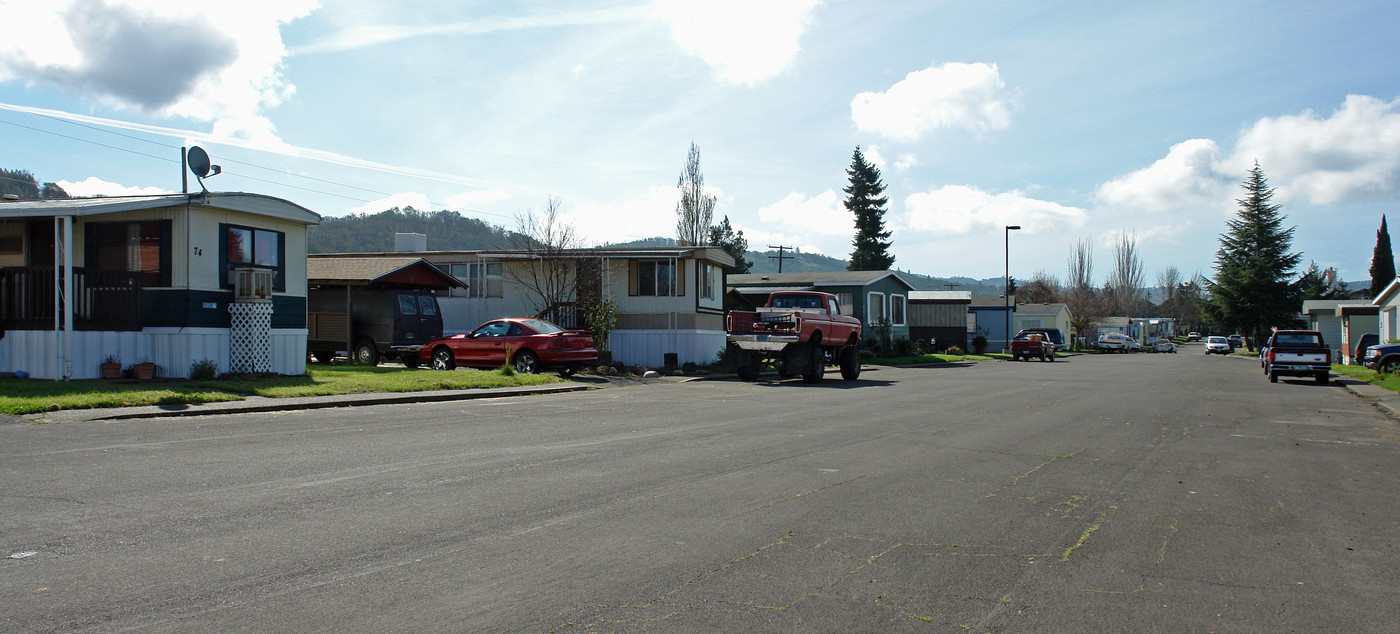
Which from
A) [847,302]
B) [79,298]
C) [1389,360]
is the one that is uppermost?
[847,302]

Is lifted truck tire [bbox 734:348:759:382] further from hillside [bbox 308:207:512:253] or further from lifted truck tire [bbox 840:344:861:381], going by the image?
hillside [bbox 308:207:512:253]

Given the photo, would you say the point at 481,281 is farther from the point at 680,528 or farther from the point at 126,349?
the point at 680,528

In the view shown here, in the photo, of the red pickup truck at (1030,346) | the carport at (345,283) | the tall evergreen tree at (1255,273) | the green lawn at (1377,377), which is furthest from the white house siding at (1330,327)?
the carport at (345,283)

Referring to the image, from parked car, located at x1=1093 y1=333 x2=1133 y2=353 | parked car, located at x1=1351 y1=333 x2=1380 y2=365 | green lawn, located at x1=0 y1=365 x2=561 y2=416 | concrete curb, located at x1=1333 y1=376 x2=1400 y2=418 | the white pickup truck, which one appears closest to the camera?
green lawn, located at x1=0 y1=365 x2=561 y2=416

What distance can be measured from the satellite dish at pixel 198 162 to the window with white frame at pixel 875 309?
30.3m

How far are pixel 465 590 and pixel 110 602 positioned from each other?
66.9 inches

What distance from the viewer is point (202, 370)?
16062 millimetres

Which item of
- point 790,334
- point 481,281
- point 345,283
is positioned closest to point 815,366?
point 790,334

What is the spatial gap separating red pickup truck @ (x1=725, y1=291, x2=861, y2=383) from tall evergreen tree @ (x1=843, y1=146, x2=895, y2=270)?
5027 centimetres

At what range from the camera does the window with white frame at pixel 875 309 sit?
1652 inches

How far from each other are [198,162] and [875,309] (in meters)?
31.9

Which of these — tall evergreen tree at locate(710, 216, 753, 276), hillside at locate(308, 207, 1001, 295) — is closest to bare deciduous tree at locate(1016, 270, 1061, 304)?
hillside at locate(308, 207, 1001, 295)

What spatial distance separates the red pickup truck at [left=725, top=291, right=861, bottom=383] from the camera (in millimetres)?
22031

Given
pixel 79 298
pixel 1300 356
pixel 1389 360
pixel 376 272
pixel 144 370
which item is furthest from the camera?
pixel 1389 360
